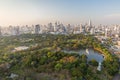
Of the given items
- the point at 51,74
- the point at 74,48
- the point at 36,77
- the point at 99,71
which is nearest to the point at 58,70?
the point at 51,74

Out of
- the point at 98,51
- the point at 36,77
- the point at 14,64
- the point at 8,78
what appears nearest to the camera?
the point at 8,78

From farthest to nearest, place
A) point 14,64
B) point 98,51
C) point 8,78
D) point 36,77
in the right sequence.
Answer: point 98,51
point 14,64
point 36,77
point 8,78

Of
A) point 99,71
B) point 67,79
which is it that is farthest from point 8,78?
point 99,71

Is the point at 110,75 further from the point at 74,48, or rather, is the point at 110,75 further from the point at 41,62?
the point at 74,48

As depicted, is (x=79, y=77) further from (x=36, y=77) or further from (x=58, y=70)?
(x=36, y=77)

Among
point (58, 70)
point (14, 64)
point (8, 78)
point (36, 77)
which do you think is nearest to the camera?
point (8, 78)

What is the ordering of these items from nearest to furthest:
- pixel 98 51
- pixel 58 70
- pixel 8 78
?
pixel 8 78, pixel 58 70, pixel 98 51

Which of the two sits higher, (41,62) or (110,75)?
(41,62)

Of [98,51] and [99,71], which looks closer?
[99,71]

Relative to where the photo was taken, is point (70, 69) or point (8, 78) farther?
point (70, 69)
